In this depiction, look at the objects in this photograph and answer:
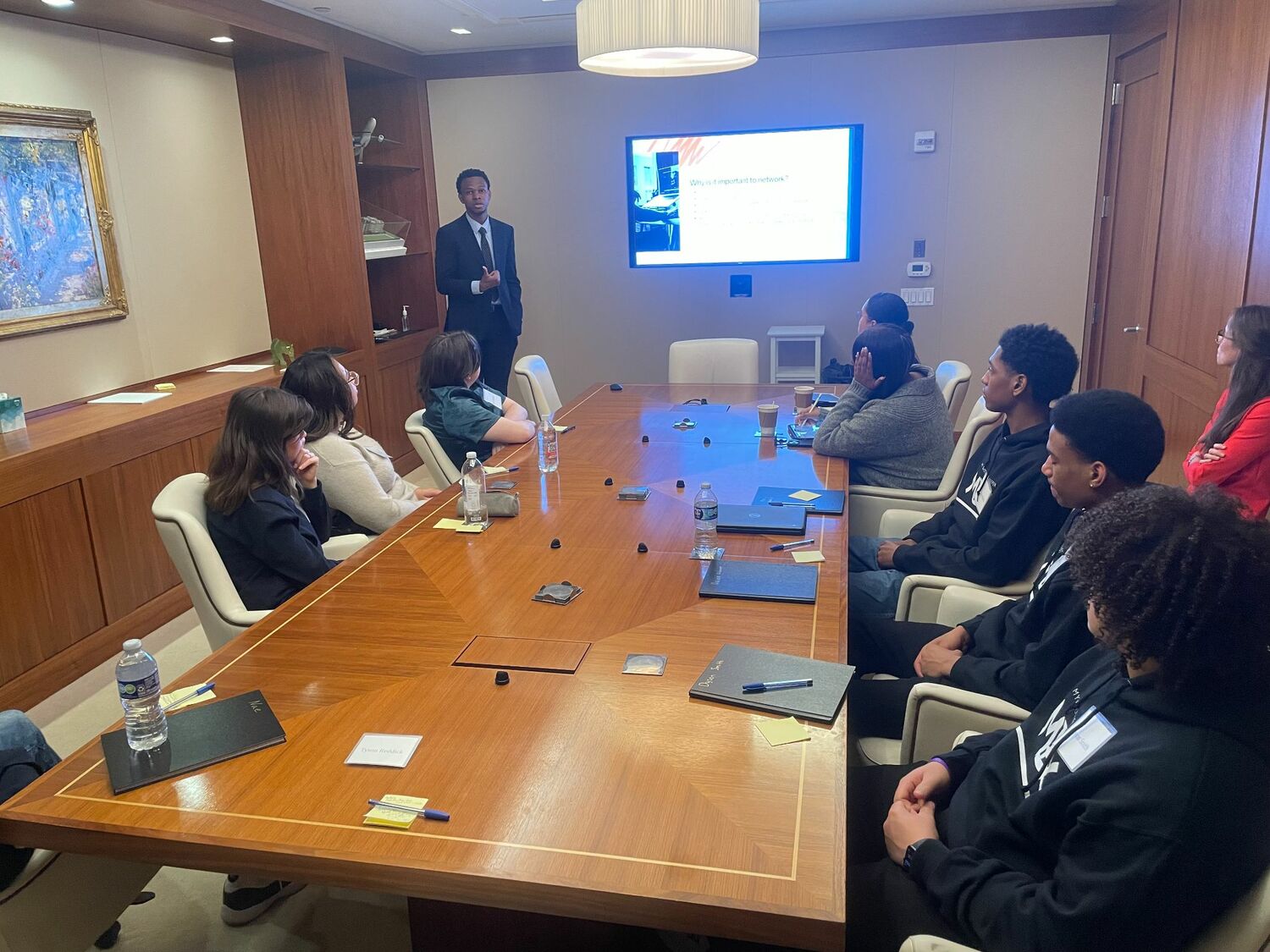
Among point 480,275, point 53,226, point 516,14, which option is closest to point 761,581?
point 53,226

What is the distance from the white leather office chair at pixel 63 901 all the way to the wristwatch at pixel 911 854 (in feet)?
4.05

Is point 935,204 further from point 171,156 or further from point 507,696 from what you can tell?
point 507,696

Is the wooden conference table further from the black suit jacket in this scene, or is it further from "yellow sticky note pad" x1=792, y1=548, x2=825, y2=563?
the black suit jacket

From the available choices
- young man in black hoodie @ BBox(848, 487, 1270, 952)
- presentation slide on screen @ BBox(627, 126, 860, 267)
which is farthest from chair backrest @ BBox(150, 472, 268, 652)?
presentation slide on screen @ BBox(627, 126, 860, 267)

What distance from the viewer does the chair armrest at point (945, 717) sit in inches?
73.2

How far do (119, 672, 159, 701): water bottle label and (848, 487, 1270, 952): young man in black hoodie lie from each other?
1.25m

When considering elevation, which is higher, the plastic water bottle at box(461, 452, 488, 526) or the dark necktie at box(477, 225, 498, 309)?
the dark necktie at box(477, 225, 498, 309)

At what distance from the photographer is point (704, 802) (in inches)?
56.1

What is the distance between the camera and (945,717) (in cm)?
191

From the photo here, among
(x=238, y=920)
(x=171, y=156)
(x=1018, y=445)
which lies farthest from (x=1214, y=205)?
(x=171, y=156)

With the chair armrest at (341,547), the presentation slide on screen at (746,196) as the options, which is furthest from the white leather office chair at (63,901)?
the presentation slide on screen at (746,196)

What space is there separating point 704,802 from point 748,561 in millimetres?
1007

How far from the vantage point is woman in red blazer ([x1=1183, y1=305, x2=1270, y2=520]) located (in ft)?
8.87

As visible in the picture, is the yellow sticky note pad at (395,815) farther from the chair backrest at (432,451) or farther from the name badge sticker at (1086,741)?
the chair backrest at (432,451)
